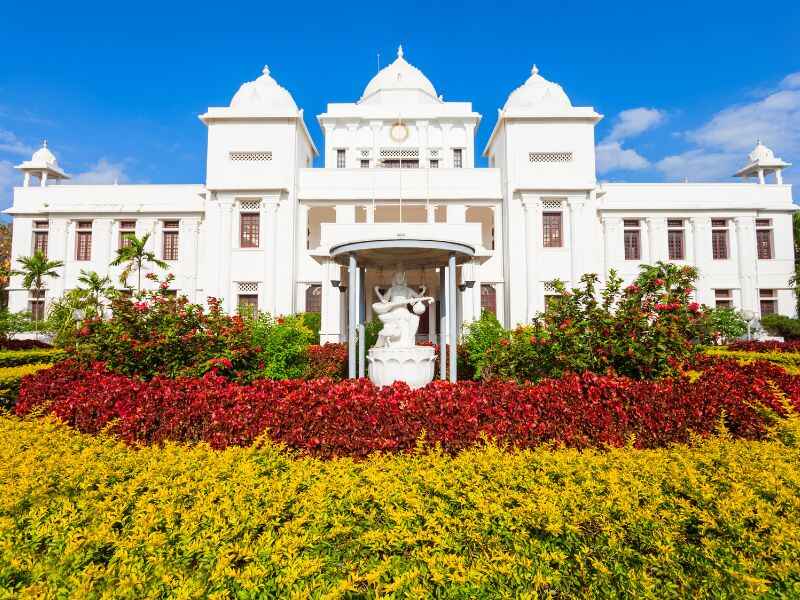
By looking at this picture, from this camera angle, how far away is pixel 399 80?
20.6 meters

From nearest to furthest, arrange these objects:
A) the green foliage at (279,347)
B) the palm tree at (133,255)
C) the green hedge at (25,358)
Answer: the green foliage at (279,347), the green hedge at (25,358), the palm tree at (133,255)

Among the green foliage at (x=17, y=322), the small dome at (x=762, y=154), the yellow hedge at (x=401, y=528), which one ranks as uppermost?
the small dome at (x=762, y=154)

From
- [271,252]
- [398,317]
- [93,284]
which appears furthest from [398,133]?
[398,317]

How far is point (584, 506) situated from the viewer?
209 cm

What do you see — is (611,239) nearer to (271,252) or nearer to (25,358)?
(271,252)

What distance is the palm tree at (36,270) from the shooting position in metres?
17.4

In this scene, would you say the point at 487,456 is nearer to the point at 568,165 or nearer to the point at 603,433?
the point at 603,433

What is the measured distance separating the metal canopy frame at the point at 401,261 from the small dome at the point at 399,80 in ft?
52.4

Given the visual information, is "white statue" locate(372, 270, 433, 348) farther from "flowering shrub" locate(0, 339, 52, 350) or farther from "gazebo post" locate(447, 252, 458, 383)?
"flowering shrub" locate(0, 339, 52, 350)

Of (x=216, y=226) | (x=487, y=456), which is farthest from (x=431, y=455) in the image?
(x=216, y=226)

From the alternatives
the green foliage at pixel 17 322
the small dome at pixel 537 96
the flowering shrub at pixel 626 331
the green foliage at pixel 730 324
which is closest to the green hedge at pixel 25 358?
the green foliage at pixel 17 322

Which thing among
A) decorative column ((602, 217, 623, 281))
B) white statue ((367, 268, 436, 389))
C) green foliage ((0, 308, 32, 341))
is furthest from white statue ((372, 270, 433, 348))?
Answer: decorative column ((602, 217, 623, 281))

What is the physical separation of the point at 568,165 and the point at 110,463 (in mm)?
17214

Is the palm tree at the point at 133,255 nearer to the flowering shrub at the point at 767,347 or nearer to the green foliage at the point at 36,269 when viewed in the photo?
the green foliage at the point at 36,269
